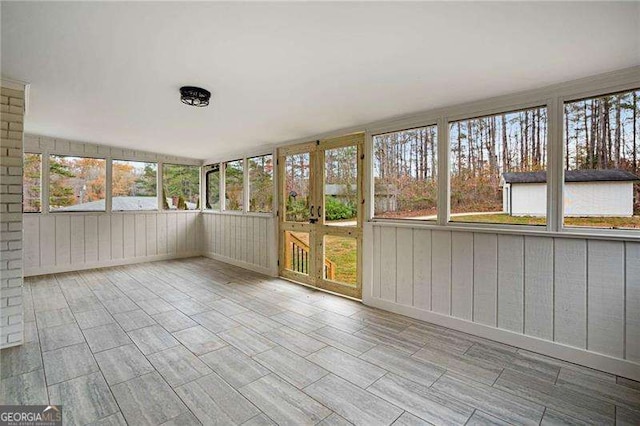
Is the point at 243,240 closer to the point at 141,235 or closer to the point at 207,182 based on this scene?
the point at 207,182

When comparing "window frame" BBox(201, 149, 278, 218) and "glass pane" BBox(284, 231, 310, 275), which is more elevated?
"window frame" BBox(201, 149, 278, 218)

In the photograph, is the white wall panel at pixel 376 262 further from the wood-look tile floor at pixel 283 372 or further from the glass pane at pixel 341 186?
the glass pane at pixel 341 186

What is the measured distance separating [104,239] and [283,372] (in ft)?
17.7

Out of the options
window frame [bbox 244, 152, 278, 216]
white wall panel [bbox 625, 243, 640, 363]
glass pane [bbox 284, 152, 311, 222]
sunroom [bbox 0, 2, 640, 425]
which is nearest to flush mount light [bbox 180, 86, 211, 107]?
sunroom [bbox 0, 2, 640, 425]

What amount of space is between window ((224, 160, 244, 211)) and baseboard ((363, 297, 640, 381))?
3.96 metres

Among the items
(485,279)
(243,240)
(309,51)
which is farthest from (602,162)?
(243,240)

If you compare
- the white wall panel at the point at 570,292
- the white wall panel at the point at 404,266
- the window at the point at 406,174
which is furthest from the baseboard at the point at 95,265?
the white wall panel at the point at 570,292

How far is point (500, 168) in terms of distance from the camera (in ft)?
9.38

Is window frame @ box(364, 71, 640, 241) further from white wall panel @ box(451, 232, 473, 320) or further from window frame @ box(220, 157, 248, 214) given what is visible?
window frame @ box(220, 157, 248, 214)

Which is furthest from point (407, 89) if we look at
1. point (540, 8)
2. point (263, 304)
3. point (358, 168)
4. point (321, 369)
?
point (263, 304)

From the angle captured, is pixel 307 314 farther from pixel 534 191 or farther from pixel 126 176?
pixel 126 176

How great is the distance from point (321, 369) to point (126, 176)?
5.87m

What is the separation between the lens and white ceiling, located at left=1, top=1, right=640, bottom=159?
1680mm

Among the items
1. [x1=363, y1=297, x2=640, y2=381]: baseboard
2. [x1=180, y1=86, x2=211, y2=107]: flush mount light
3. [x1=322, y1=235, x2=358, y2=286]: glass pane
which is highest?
[x1=180, y1=86, x2=211, y2=107]: flush mount light
